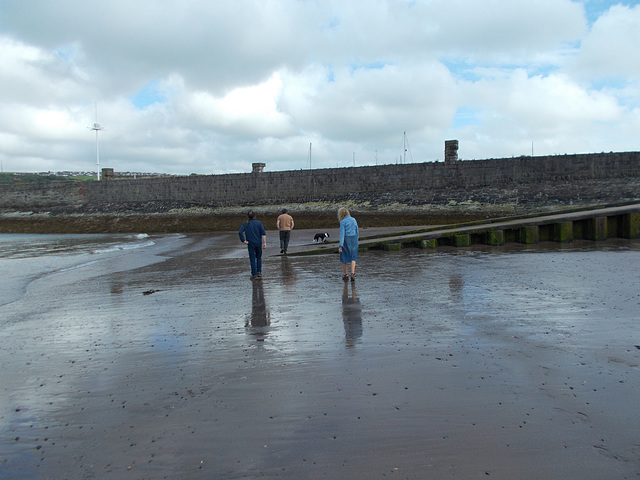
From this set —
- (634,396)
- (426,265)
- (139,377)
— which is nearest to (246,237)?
(426,265)

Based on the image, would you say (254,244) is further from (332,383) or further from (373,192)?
(373,192)

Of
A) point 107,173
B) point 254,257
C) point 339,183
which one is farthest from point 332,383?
point 107,173

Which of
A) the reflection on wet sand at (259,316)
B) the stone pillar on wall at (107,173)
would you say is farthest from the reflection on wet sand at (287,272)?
the stone pillar on wall at (107,173)

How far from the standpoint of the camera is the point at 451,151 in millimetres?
28578

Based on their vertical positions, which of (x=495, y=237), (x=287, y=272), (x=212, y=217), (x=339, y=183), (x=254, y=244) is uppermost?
(x=339, y=183)

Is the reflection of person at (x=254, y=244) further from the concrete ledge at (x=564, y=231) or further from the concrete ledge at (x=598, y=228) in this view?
the concrete ledge at (x=598, y=228)

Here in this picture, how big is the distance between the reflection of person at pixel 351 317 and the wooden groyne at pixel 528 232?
6.11 meters

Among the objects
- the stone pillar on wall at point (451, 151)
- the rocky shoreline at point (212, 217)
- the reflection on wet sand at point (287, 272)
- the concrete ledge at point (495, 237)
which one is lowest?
the reflection on wet sand at point (287, 272)

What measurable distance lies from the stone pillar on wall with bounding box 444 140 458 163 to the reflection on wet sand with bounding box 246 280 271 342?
23.4 m

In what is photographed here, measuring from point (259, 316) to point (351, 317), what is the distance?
1203 mm

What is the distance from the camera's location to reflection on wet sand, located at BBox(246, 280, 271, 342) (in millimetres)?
5161

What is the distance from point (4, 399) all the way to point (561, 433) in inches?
158

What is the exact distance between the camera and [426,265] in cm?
987

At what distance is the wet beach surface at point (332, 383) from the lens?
2.58 metres
